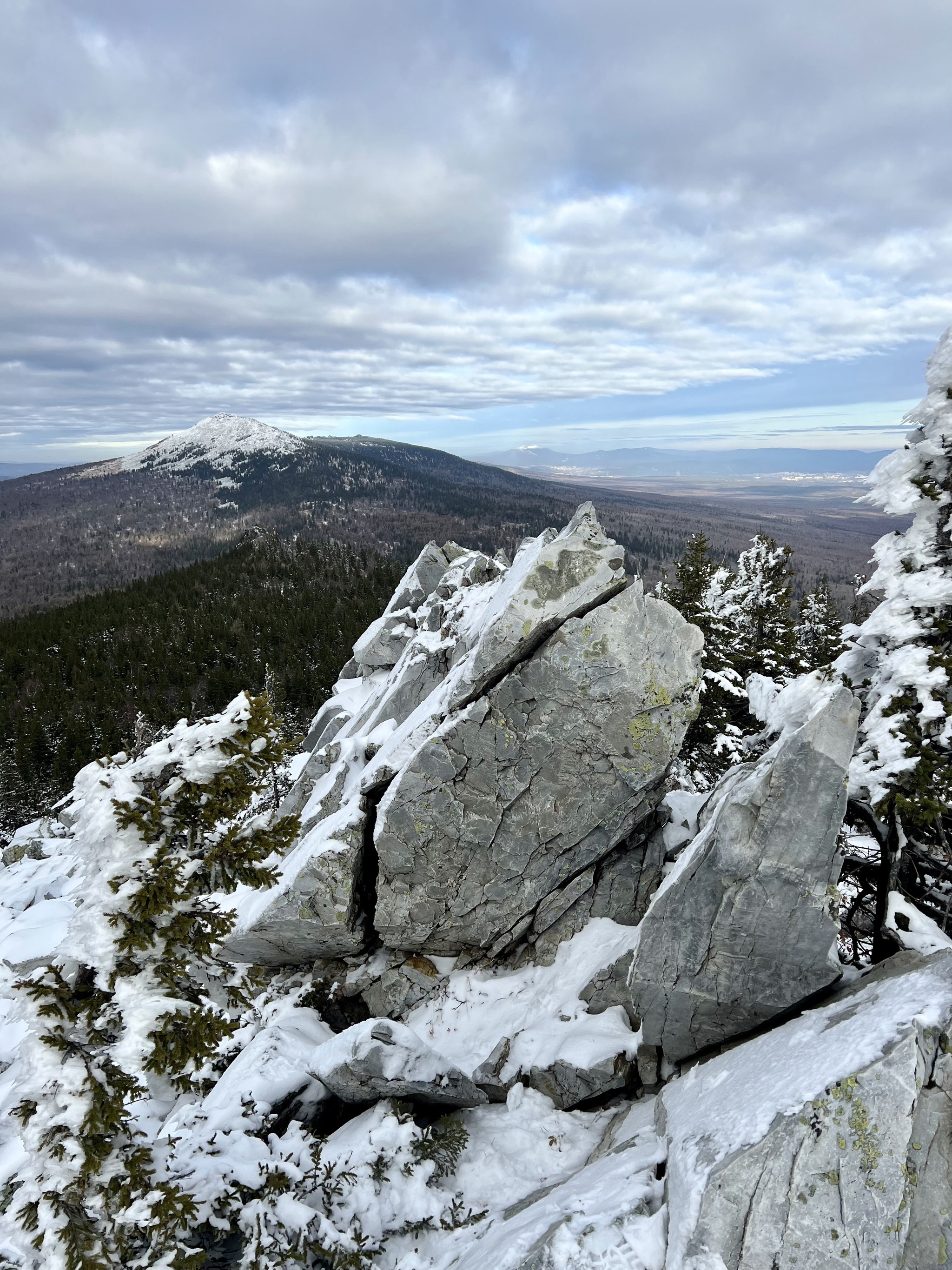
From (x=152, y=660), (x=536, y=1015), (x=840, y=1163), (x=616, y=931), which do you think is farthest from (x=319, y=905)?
(x=152, y=660)

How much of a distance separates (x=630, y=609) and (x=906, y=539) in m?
5.94

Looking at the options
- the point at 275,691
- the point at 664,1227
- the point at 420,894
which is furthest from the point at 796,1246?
the point at 275,691

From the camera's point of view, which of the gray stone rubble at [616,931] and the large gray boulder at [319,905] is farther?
the large gray boulder at [319,905]

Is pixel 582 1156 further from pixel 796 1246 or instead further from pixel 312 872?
pixel 312 872

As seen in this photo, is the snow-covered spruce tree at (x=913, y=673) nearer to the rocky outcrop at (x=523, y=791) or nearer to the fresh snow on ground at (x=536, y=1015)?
the rocky outcrop at (x=523, y=791)

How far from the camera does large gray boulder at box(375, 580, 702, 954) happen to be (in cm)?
1388

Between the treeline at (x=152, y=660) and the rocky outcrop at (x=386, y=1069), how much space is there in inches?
2275

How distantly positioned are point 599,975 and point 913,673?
931cm

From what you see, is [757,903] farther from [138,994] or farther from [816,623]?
[816,623]

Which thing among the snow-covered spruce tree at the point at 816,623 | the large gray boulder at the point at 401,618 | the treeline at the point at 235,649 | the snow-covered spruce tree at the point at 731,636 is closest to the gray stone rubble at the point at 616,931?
the snow-covered spruce tree at the point at 731,636

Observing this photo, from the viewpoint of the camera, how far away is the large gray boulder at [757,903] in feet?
29.9

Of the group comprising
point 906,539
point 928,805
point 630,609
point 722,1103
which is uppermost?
point 906,539

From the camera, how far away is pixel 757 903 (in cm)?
950

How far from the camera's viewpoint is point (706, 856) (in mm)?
9773
